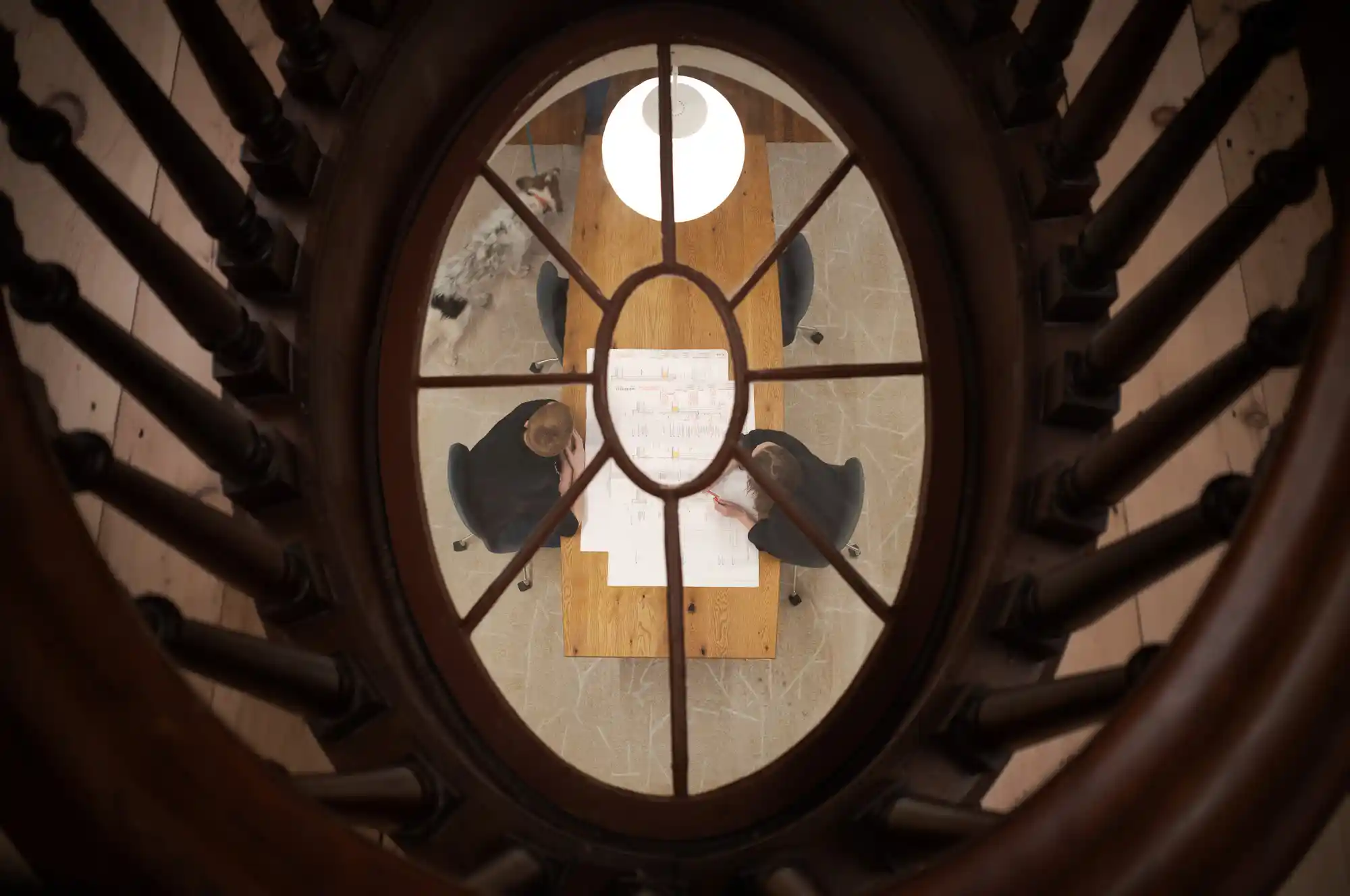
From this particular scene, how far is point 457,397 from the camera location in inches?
58.2

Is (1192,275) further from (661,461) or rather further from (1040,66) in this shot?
(661,461)

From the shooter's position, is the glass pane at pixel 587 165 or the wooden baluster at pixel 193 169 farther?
the glass pane at pixel 587 165

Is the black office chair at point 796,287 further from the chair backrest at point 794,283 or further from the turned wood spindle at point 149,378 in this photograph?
the turned wood spindle at point 149,378

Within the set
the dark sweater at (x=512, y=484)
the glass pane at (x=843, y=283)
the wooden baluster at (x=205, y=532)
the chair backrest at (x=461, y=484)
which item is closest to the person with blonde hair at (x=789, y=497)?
the glass pane at (x=843, y=283)

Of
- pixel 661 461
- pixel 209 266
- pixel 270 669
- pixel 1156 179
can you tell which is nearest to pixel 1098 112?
pixel 1156 179

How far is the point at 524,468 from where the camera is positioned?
1.50 meters

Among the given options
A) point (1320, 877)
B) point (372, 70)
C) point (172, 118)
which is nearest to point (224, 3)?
point (372, 70)

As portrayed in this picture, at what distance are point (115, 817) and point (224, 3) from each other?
1.62 metres

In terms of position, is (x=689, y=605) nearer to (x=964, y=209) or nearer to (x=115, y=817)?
(x=964, y=209)

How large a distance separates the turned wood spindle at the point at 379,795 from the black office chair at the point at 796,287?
900mm

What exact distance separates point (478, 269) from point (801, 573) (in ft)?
2.46

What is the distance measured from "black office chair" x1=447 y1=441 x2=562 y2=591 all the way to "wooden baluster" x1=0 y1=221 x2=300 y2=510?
15.2 inches

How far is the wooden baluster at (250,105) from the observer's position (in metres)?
0.97

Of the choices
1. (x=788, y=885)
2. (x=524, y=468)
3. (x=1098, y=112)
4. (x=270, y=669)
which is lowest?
(x=788, y=885)
